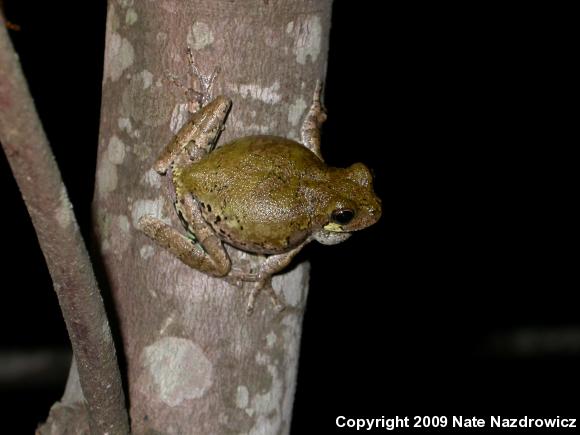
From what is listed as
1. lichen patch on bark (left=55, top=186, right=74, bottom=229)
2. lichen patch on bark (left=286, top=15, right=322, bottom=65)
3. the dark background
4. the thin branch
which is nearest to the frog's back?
lichen patch on bark (left=286, top=15, right=322, bottom=65)

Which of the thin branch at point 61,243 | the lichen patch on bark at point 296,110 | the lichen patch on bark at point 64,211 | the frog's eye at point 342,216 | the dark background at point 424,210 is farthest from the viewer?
the dark background at point 424,210

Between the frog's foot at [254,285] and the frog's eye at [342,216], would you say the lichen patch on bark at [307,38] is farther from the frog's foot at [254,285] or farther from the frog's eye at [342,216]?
the frog's foot at [254,285]

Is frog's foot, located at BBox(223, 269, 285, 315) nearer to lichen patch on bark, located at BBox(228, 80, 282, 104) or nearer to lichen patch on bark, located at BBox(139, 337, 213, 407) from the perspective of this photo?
lichen patch on bark, located at BBox(139, 337, 213, 407)

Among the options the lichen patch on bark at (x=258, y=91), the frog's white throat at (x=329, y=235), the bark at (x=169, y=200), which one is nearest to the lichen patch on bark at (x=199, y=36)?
the bark at (x=169, y=200)

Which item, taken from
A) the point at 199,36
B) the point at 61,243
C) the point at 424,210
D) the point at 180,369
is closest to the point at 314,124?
the point at 199,36

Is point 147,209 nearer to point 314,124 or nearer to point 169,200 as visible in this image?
point 169,200

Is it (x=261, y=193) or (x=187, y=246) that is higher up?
(x=261, y=193)
